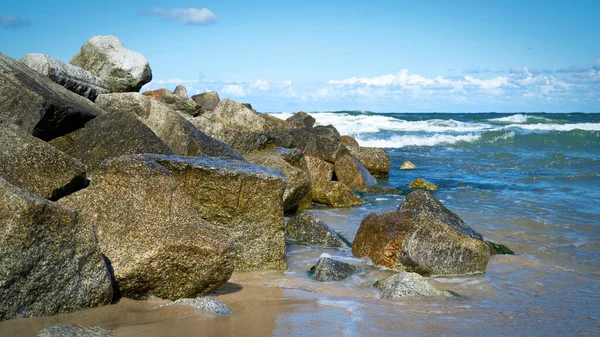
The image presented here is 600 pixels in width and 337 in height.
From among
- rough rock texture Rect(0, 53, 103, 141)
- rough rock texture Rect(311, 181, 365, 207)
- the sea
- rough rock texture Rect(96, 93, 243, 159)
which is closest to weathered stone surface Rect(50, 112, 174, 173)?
rough rock texture Rect(0, 53, 103, 141)

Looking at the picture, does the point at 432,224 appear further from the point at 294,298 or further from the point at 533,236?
the point at 533,236

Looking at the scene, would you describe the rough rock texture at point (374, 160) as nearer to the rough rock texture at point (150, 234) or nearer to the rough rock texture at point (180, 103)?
the rough rock texture at point (180, 103)

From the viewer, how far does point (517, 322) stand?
15.3 ft

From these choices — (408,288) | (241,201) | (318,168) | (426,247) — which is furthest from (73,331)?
(318,168)

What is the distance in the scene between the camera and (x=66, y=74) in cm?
1078

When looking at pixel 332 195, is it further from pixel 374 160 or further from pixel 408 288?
pixel 408 288

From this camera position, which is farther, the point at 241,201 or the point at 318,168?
the point at 318,168

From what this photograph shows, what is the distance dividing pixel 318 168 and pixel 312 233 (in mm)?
5628

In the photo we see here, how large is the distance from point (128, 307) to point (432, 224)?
10.9 feet

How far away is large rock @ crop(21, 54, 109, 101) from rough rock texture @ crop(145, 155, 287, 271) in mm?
5630

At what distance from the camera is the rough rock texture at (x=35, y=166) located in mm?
4941

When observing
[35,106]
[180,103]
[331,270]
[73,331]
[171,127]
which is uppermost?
[180,103]

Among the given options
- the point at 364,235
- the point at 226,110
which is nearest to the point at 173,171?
the point at 364,235

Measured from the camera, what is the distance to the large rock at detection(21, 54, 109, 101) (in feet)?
33.6
